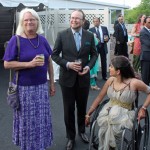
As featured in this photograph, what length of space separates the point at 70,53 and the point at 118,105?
0.84 m

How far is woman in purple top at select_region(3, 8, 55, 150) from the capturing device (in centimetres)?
314

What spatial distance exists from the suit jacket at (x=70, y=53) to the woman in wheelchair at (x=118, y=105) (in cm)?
48

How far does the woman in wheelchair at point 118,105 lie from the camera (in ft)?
10.6

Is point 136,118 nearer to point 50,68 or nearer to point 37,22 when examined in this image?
point 50,68

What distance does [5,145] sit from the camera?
412cm

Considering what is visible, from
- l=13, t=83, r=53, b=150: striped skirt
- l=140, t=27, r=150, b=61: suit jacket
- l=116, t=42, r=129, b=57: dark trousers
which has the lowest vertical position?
l=13, t=83, r=53, b=150: striped skirt

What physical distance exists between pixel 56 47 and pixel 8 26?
10.4 metres

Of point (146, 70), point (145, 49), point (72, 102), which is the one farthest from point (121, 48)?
point (72, 102)

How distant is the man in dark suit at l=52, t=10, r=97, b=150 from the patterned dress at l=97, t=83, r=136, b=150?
1.54 ft

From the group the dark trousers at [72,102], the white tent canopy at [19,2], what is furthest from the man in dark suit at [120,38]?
the dark trousers at [72,102]

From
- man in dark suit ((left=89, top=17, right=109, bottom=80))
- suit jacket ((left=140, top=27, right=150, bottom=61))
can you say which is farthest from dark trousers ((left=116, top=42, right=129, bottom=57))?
suit jacket ((left=140, top=27, right=150, bottom=61))

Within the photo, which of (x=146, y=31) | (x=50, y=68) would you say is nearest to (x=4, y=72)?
(x=146, y=31)

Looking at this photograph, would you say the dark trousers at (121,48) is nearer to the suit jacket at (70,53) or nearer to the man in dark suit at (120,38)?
the man in dark suit at (120,38)

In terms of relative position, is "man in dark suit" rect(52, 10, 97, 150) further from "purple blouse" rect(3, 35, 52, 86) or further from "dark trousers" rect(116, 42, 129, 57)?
"dark trousers" rect(116, 42, 129, 57)
